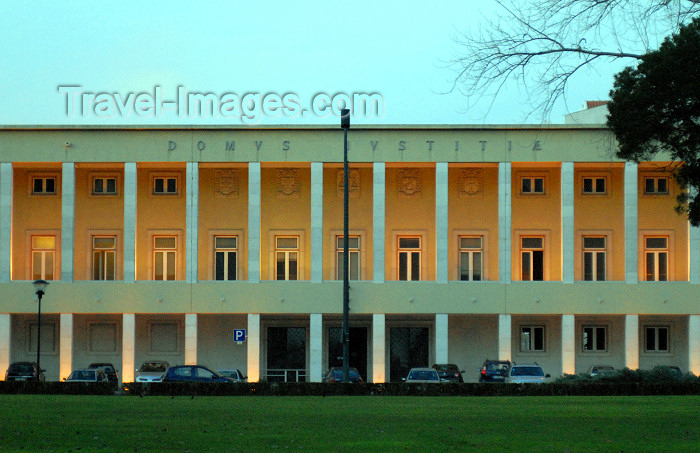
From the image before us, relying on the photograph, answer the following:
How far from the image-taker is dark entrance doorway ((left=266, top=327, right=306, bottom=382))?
5294 centimetres

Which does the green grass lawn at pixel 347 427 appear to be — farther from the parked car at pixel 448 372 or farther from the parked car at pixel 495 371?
the parked car at pixel 448 372

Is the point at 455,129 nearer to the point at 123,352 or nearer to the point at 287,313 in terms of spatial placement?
the point at 287,313

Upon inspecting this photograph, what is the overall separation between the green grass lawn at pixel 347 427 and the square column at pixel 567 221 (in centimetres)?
2436

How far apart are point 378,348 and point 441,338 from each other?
3065mm

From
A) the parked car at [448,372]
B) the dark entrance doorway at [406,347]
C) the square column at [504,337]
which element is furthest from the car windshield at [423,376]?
the dark entrance doorway at [406,347]

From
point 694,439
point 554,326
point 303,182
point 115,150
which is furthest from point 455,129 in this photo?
point 694,439

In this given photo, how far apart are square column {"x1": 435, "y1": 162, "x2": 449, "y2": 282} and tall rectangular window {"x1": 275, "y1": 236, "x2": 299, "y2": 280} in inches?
300

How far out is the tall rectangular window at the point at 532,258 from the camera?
51.2 metres

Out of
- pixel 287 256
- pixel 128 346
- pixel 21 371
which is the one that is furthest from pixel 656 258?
pixel 21 371

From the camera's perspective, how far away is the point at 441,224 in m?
48.7

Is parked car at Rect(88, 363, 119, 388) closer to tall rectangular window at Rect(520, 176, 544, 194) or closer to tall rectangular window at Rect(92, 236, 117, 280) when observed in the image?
tall rectangular window at Rect(92, 236, 117, 280)

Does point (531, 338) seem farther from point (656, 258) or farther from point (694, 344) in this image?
point (694, 344)

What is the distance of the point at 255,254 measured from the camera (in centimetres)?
4884

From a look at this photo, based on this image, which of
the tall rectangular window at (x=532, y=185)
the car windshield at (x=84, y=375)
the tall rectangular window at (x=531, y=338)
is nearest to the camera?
the car windshield at (x=84, y=375)
